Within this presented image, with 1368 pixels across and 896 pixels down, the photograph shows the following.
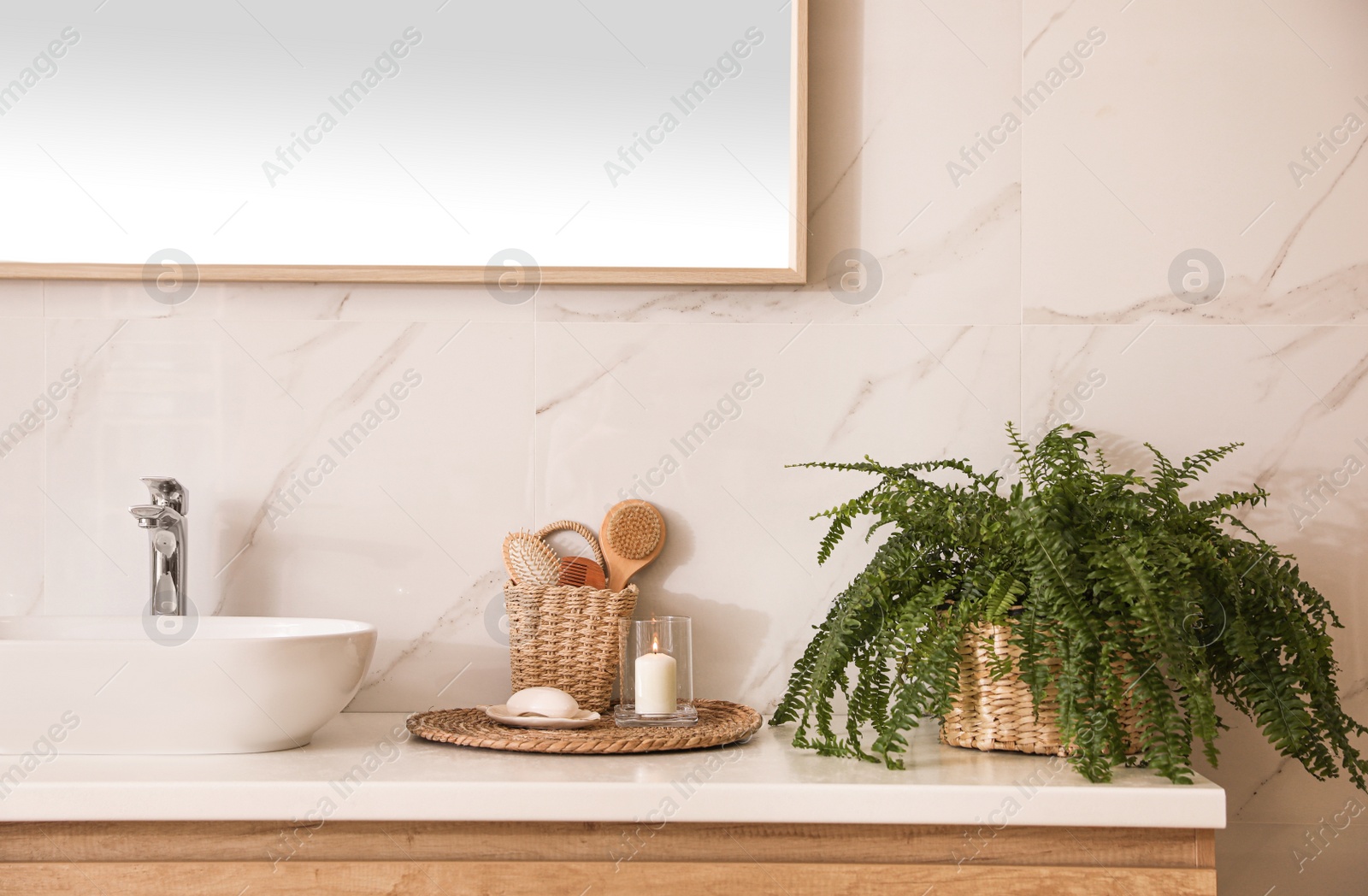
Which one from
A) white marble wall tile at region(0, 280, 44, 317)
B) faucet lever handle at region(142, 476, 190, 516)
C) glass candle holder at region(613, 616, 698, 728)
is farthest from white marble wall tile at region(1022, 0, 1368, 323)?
white marble wall tile at region(0, 280, 44, 317)

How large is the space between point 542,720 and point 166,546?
53 cm

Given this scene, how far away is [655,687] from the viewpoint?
42.7 inches

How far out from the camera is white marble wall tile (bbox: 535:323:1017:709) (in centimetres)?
128

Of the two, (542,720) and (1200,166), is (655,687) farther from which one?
(1200,166)

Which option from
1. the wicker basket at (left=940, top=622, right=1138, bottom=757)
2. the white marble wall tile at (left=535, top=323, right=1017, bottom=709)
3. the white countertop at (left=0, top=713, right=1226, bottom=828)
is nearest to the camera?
the white countertop at (left=0, top=713, right=1226, bottom=828)

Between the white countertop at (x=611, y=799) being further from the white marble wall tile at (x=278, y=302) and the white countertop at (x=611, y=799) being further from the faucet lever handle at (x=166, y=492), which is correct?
the white marble wall tile at (x=278, y=302)

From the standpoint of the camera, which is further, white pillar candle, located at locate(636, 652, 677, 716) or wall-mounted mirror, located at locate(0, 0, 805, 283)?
wall-mounted mirror, located at locate(0, 0, 805, 283)

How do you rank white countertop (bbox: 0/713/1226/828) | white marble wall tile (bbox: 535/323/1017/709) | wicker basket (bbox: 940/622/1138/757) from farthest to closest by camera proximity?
1. white marble wall tile (bbox: 535/323/1017/709)
2. wicker basket (bbox: 940/622/1138/757)
3. white countertop (bbox: 0/713/1226/828)

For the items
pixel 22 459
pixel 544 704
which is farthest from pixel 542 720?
pixel 22 459

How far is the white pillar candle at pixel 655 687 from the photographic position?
1084 millimetres

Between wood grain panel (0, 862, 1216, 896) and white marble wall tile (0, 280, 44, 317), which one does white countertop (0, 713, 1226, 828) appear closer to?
wood grain panel (0, 862, 1216, 896)

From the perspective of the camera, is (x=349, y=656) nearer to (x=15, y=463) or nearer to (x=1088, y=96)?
(x=15, y=463)

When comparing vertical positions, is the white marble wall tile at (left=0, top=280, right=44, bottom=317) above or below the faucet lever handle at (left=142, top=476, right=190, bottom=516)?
above

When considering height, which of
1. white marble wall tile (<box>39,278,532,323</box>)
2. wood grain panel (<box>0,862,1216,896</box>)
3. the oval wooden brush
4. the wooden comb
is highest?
white marble wall tile (<box>39,278,532,323</box>)
